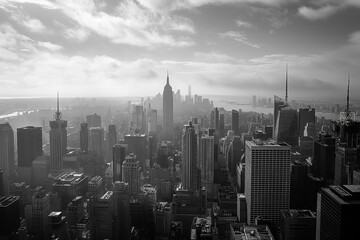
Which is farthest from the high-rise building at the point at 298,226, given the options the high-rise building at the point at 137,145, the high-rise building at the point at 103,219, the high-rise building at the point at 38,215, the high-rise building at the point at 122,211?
the high-rise building at the point at 137,145

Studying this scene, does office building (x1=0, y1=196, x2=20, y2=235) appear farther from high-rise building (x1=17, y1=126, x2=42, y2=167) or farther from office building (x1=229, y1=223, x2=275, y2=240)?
office building (x1=229, y1=223, x2=275, y2=240)

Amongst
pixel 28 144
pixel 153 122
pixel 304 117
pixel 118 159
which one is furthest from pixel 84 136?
pixel 304 117

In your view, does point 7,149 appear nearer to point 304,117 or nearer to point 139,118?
point 139,118

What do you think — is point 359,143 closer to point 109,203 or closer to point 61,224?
point 109,203

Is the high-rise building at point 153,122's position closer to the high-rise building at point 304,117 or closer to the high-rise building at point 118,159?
the high-rise building at point 118,159

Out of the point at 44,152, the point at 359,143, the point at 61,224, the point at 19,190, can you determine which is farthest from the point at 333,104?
the point at 44,152

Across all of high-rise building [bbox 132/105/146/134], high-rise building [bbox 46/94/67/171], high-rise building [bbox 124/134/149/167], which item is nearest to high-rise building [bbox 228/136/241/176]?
high-rise building [bbox 124/134/149/167]

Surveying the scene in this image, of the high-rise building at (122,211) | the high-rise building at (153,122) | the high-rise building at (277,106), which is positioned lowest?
the high-rise building at (122,211)
